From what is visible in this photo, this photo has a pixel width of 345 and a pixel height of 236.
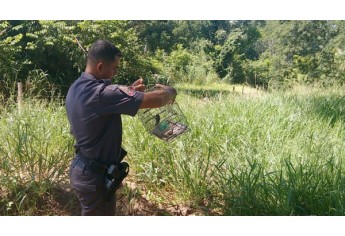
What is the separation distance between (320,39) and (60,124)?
19.5 meters

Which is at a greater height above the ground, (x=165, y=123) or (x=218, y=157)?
(x=165, y=123)

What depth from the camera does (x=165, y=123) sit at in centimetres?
257

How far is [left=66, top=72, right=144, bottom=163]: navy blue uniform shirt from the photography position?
5.98 feet

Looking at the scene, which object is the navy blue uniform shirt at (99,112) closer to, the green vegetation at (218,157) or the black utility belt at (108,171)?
the black utility belt at (108,171)

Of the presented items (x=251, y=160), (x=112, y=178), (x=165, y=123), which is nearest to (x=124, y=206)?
(x=165, y=123)

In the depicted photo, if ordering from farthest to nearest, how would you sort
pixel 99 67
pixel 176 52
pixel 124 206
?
A: pixel 176 52 → pixel 124 206 → pixel 99 67

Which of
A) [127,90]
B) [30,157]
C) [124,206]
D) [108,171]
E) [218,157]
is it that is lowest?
[124,206]

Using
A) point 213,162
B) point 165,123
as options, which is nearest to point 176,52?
point 213,162

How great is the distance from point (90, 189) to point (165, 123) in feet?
2.61

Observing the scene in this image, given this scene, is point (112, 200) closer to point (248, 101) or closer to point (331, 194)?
point (331, 194)

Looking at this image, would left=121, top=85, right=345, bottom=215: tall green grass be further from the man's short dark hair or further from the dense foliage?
the dense foliage

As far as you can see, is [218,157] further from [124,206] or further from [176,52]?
[176,52]

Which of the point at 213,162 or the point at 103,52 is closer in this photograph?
the point at 103,52

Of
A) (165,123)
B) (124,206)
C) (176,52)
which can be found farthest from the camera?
(176,52)
